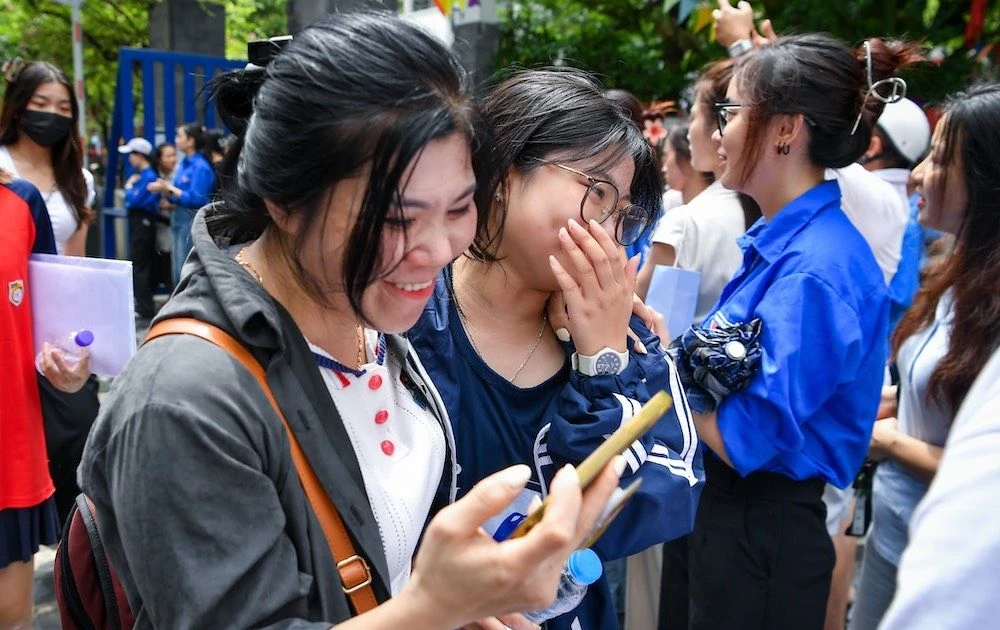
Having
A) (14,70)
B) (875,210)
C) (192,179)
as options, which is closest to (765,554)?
(875,210)

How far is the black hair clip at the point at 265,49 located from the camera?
126cm

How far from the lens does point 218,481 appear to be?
38.3 inches

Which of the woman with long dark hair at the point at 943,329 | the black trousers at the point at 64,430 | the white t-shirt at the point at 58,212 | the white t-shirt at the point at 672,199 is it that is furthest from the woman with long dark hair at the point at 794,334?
the white t-shirt at the point at 58,212

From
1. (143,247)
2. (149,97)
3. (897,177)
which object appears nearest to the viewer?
(897,177)

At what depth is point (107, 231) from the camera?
983cm

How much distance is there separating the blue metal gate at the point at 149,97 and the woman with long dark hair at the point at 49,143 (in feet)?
17.5

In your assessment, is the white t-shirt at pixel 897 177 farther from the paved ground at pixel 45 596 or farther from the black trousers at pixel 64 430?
the paved ground at pixel 45 596

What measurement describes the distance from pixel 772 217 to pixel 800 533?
87 centimetres

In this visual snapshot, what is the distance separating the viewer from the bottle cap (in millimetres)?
2404

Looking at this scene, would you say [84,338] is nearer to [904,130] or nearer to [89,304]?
[89,304]

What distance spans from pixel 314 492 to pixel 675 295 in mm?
1719

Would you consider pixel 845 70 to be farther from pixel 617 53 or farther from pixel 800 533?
pixel 617 53

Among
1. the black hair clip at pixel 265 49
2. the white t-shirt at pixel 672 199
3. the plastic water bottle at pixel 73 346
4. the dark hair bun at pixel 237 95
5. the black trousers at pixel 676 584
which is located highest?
the black hair clip at pixel 265 49

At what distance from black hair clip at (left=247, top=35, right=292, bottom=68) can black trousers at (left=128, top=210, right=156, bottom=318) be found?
803cm
